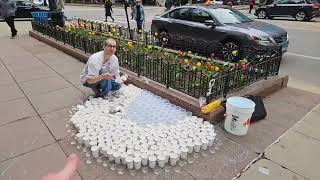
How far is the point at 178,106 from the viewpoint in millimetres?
4617

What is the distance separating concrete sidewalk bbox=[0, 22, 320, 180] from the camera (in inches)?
124

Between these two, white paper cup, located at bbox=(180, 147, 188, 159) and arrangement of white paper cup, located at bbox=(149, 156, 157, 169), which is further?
white paper cup, located at bbox=(180, 147, 188, 159)

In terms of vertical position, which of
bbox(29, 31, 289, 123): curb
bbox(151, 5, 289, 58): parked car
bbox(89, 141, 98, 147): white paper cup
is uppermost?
bbox(151, 5, 289, 58): parked car

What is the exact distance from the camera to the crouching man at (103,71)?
4410mm

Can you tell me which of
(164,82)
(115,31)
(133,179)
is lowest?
(133,179)

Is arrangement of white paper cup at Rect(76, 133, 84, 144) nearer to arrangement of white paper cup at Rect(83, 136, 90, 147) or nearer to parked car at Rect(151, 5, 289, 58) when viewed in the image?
arrangement of white paper cup at Rect(83, 136, 90, 147)

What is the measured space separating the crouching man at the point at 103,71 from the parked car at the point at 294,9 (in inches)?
729

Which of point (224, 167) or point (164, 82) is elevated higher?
point (164, 82)

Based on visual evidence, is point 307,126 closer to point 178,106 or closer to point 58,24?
point 178,106

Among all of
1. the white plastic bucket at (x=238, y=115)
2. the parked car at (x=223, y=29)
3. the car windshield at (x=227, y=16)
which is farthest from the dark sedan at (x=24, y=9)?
the white plastic bucket at (x=238, y=115)

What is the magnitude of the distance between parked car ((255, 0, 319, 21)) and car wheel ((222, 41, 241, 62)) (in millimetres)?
14304

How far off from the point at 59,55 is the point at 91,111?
16.1ft

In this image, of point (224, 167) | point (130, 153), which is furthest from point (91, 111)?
point (224, 167)

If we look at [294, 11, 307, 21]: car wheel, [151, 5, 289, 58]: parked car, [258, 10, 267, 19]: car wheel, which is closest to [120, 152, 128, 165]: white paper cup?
[151, 5, 289, 58]: parked car
